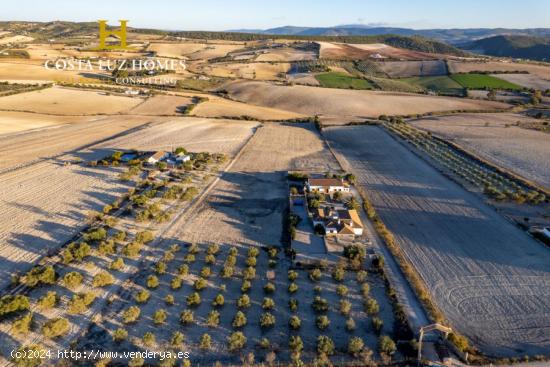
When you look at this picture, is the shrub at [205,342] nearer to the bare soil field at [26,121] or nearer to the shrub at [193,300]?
the shrub at [193,300]

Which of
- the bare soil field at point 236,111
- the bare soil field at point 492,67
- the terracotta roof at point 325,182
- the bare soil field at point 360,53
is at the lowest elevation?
the terracotta roof at point 325,182

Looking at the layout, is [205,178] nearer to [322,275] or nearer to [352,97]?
[322,275]

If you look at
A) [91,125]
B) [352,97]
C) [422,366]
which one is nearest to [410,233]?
[422,366]

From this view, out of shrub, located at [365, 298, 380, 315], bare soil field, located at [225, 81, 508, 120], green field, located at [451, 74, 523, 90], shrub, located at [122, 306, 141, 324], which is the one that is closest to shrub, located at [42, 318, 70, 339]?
shrub, located at [122, 306, 141, 324]

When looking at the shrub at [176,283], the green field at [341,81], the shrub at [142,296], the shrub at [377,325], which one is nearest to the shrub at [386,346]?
the shrub at [377,325]

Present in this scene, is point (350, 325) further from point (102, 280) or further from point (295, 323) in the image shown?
point (102, 280)
